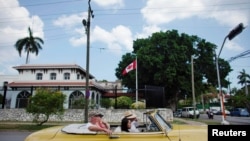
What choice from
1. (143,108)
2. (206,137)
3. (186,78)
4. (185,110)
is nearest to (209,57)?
(186,78)

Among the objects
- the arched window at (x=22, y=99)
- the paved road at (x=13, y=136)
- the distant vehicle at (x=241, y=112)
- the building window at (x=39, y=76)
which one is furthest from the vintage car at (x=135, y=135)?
the distant vehicle at (x=241, y=112)

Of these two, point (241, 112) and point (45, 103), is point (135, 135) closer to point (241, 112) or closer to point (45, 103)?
point (45, 103)

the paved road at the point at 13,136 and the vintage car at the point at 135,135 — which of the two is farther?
the paved road at the point at 13,136

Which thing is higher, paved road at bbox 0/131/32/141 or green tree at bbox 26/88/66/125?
green tree at bbox 26/88/66/125

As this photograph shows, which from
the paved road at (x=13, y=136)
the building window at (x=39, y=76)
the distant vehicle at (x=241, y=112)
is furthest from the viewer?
the distant vehicle at (x=241, y=112)

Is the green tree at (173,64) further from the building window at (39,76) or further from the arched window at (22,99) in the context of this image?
the arched window at (22,99)

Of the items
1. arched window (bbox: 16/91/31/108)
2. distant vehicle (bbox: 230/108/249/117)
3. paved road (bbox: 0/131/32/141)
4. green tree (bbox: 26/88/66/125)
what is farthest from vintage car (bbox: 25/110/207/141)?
distant vehicle (bbox: 230/108/249/117)

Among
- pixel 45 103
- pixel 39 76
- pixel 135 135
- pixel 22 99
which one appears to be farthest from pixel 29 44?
pixel 135 135

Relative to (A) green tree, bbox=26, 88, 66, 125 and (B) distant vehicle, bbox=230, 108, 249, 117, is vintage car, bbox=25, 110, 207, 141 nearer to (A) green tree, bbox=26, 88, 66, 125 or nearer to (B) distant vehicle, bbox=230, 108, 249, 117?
(A) green tree, bbox=26, 88, 66, 125

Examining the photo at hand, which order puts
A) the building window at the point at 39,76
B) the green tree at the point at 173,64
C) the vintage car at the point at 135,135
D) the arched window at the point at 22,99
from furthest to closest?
the building window at the point at 39,76
the green tree at the point at 173,64
the arched window at the point at 22,99
the vintage car at the point at 135,135

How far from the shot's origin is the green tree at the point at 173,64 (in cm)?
3900

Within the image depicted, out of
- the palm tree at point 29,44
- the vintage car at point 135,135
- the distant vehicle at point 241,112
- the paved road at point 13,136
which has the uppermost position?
the palm tree at point 29,44

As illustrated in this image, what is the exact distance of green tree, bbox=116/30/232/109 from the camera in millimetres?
39000

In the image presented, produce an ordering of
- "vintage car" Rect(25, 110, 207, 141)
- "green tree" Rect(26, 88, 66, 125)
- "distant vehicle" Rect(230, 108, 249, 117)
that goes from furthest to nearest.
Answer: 1. "distant vehicle" Rect(230, 108, 249, 117)
2. "green tree" Rect(26, 88, 66, 125)
3. "vintage car" Rect(25, 110, 207, 141)
